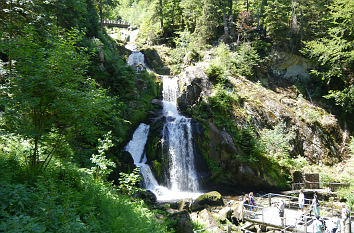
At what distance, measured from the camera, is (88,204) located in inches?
189

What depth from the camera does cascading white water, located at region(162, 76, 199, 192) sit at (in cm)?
1656

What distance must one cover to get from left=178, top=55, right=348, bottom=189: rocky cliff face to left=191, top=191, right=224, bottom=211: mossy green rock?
3.59 metres

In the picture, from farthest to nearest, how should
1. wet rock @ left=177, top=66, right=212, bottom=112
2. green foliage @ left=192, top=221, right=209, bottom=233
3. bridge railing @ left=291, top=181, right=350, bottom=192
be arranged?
wet rock @ left=177, top=66, right=212, bottom=112 → bridge railing @ left=291, top=181, right=350, bottom=192 → green foliage @ left=192, top=221, right=209, bottom=233

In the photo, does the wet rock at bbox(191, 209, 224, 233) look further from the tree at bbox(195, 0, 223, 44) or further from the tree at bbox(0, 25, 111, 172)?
the tree at bbox(195, 0, 223, 44)

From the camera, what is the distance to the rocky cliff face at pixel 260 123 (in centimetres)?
1694

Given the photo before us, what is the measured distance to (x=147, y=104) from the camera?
2219cm

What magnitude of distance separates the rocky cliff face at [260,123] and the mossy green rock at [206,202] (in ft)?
11.8

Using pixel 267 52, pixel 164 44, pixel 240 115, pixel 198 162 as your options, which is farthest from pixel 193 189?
pixel 164 44

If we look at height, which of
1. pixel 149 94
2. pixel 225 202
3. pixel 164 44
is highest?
pixel 164 44

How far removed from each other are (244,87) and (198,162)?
371 inches

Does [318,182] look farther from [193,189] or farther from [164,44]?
[164,44]

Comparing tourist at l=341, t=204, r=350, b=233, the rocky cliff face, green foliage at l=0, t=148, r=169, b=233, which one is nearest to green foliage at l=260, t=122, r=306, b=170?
the rocky cliff face

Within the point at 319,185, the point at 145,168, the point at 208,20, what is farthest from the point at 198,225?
the point at 208,20

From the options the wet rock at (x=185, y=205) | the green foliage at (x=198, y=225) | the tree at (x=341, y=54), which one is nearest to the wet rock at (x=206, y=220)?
the green foliage at (x=198, y=225)
